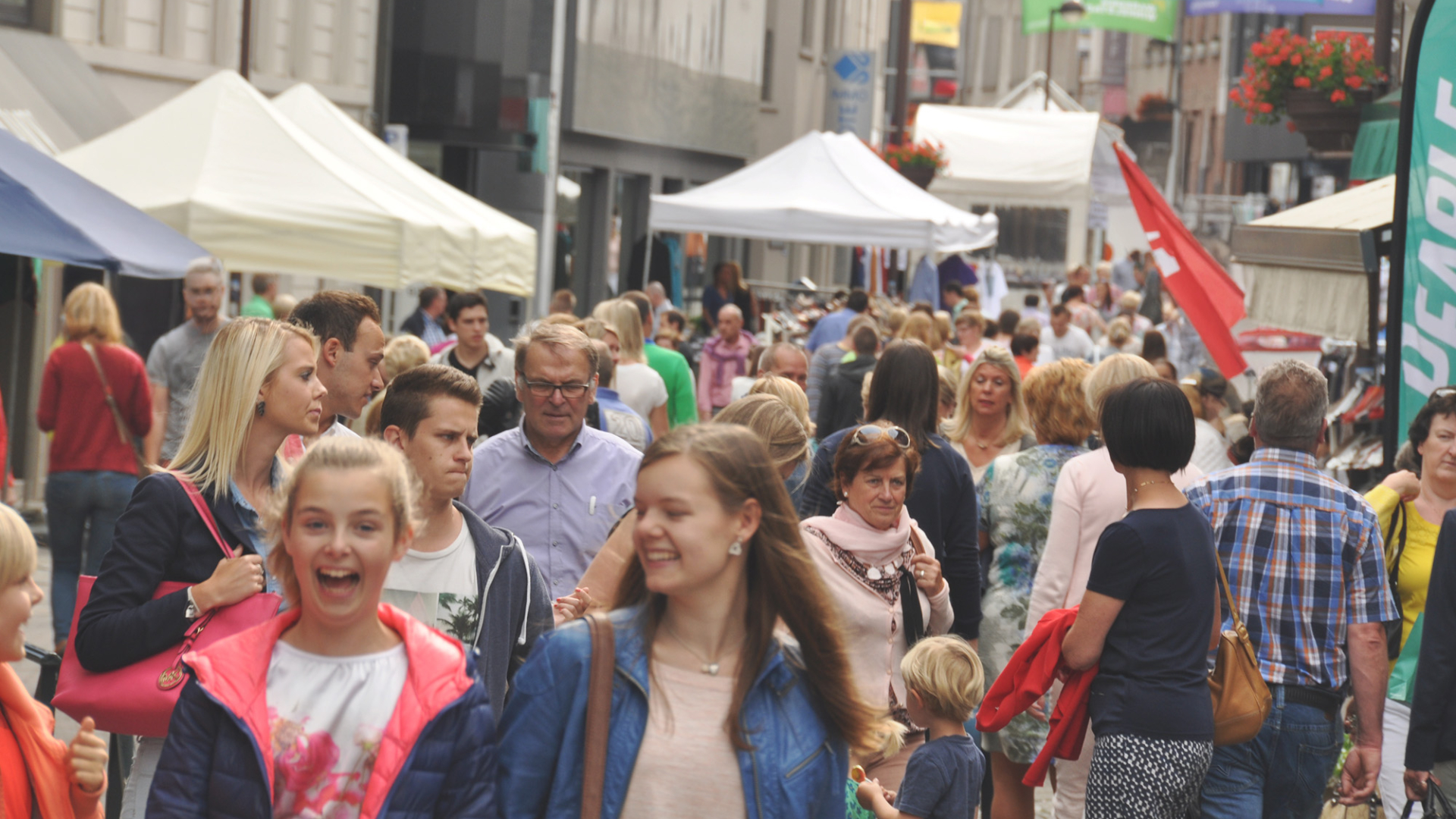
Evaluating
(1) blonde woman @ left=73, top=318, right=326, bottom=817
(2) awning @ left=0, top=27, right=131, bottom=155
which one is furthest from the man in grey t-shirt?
(1) blonde woman @ left=73, top=318, right=326, bottom=817

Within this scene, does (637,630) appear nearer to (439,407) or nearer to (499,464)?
(439,407)

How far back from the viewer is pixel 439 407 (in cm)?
383

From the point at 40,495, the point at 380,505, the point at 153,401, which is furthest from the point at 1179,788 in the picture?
the point at 40,495

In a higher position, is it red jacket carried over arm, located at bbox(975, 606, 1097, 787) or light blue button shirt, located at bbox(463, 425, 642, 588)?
light blue button shirt, located at bbox(463, 425, 642, 588)

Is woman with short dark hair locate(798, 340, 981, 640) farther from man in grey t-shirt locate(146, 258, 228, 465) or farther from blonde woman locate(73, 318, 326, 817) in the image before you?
man in grey t-shirt locate(146, 258, 228, 465)

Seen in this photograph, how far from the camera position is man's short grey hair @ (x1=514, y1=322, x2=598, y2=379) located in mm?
4738

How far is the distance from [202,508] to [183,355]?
5517 millimetres

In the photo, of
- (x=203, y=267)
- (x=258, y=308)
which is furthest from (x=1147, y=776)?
(x=258, y=308)

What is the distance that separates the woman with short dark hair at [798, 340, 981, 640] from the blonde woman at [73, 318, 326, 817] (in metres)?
2.26

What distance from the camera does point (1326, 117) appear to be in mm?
11953

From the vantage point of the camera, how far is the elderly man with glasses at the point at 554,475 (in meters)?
4.73

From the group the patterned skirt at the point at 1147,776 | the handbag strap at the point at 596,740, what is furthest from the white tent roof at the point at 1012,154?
the handbag strap at the point at 596,740

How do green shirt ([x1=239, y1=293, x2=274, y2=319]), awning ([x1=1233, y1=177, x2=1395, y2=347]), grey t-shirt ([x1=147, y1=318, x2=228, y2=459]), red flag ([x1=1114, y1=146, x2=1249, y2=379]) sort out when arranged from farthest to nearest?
green shirt ([x1=239, y1=293, x2=274, y2=319]), red flag ([x1=1114, y1=146, x2=1249, y2=379]), grey t-shirt ([x1=147, y1=318, x2=228, y2=459]), awning ([x1=1233, y1=177, x2=1395, y2=347])

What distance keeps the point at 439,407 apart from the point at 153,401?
18.4 ft
